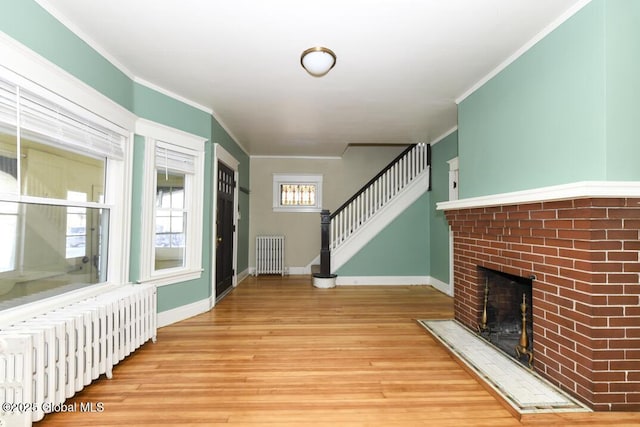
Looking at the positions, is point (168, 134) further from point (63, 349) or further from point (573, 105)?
point (573, 105)

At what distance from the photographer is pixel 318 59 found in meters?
2.69

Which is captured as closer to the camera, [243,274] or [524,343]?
[524,343]

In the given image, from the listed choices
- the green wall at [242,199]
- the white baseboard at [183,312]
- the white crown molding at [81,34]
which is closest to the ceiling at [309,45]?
the white crown molding at [81,34]

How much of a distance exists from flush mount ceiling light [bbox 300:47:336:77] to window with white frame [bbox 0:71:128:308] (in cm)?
188

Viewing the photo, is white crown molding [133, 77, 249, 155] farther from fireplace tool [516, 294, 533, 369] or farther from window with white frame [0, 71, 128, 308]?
fireplace tool [516, 294, 533, 369]

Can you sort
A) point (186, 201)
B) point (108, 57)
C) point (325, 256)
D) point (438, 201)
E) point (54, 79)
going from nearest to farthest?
point (54, 79) < point (108, 57) < point (186, 201) < point (438, 201) < point (325, 256)

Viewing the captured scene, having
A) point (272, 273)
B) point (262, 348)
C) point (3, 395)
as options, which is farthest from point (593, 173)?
point (272, 273)

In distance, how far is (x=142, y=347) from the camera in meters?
3.01

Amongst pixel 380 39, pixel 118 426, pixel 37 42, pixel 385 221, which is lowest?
pixel 118 426

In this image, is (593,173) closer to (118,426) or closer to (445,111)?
(445,111)

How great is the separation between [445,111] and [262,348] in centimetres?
373

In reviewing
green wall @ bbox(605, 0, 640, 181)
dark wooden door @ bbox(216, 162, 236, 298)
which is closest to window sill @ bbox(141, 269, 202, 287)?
dark wooden door @ bbox(216, 162, 236, 298)

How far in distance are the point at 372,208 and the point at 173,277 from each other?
3719 millimetres

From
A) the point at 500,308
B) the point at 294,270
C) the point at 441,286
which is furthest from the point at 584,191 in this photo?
the point at 294,270
